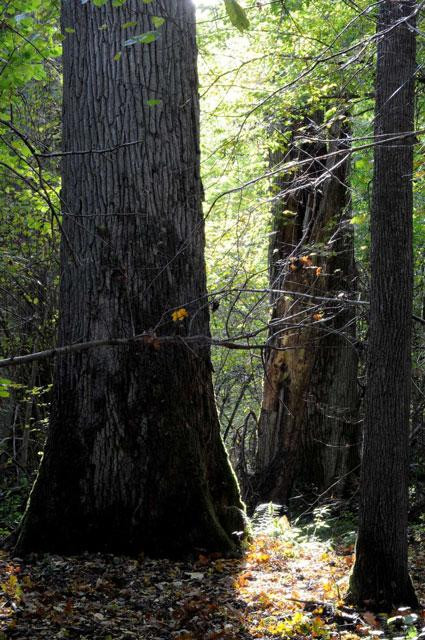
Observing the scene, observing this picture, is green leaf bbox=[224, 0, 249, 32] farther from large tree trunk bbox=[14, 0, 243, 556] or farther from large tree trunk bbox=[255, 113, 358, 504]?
large tree trunk bbox=[255, 113, 358, 504]

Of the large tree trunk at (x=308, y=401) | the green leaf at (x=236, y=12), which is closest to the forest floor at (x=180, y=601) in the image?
the green leaf at (x=236, y=12)

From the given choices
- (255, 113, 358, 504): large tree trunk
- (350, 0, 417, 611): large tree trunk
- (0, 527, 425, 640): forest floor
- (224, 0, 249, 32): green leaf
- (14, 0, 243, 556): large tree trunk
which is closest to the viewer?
(224, 0, 249, 32): green leaf

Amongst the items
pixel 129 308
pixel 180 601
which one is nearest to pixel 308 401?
pixel 129 308

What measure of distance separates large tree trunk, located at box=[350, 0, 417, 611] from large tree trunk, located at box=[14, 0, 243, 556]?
1552mm

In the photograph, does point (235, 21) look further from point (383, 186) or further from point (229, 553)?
point (229, 553)

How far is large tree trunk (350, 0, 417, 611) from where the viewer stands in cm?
534

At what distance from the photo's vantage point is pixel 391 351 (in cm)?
535

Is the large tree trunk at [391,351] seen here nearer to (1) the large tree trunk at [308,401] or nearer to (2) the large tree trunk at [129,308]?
(2) the large tree trunk at [129,308]

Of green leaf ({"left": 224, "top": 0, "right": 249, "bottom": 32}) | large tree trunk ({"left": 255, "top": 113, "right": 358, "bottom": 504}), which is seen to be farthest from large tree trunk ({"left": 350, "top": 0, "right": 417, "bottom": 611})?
large tree trunk ({"left": 255, "top": 113, "right": 358, "bottom": 504})

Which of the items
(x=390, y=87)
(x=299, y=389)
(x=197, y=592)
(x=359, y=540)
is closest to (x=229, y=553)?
(x=197, y=592)

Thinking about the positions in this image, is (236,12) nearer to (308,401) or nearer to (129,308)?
(129,308)

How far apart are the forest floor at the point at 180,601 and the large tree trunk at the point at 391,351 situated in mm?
345

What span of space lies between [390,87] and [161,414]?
325 cm

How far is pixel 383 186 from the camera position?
5.41 meters
